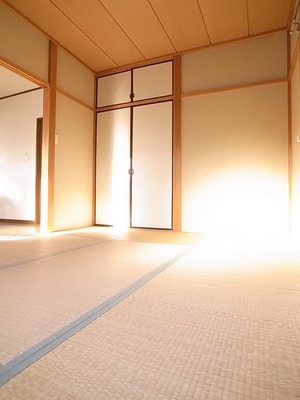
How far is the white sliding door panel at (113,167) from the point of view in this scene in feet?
13.4

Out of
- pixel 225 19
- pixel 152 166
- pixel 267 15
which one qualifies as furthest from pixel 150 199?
pixel 267 15

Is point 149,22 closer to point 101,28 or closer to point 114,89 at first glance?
point 101,28

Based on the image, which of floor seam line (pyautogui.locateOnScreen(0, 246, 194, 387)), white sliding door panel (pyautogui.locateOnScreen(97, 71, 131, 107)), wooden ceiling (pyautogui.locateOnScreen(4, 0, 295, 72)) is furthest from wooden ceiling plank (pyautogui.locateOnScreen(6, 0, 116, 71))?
floor seam line (pyautogui.locateOnScreen(0, 246, 194, 387))

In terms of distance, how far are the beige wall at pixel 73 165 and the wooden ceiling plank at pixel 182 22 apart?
5.73 ft

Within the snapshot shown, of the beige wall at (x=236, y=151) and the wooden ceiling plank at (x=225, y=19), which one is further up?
the wooden ceiling plank at (x=225, y=19)

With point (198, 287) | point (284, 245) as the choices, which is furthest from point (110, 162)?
point (198, 287)

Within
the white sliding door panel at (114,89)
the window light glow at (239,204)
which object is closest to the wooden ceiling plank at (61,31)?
the white sliding door panel at (114,89)

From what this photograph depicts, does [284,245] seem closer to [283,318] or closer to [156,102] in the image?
[283,318]

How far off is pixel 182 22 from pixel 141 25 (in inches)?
20.6

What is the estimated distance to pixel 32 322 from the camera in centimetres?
90

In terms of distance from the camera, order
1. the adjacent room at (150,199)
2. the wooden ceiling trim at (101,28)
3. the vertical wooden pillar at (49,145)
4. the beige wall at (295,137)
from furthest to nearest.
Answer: the vertical wooden pillar at (49,145) < the wooden ceiling trim at (101,28) < the beige wall at (295,137) < the adjacent room at (150,199)

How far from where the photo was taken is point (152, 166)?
12.7ft

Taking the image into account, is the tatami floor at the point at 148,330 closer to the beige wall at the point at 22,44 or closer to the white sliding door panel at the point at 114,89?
the beige wall at the point at 22,44

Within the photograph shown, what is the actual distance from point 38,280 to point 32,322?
490 mm
